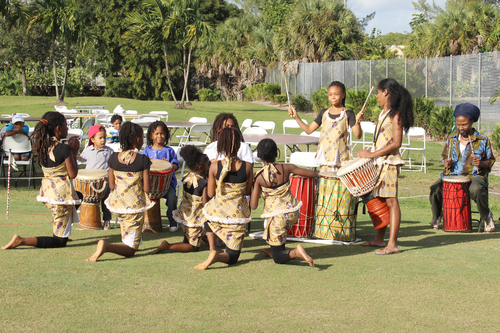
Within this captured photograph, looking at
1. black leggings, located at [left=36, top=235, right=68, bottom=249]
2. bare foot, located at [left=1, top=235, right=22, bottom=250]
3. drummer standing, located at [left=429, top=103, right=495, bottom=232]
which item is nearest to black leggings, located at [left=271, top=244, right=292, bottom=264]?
black leggings, located at [left=36, top=235, right=68, bottom=249]

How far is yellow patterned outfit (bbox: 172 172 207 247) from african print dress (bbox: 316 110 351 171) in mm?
1416

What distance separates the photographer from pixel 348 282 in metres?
4.56

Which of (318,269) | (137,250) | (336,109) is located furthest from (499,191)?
(137,250)

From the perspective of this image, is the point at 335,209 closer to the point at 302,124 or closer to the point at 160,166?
the point at 302,124

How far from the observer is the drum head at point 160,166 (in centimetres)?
598

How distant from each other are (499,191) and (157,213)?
6505 millimetres

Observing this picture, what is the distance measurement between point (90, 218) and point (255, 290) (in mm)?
3003

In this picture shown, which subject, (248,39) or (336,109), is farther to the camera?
(248,39)

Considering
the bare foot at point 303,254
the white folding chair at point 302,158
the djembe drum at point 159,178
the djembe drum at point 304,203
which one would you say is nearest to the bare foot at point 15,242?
the djembe drum at point 159,178

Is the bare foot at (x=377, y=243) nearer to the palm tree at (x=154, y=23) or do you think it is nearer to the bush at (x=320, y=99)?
the bush at (x=320, y=99)

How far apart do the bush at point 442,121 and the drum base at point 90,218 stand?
1323cm

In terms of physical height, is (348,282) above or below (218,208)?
below

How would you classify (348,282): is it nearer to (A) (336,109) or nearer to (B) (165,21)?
(A) (336,109)

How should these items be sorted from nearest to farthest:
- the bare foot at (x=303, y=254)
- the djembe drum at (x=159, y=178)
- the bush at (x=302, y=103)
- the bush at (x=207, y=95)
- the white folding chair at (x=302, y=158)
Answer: the bare foot at (x=303, y=254), the djembe drum at (x=159, y=178), the white folding chair at (x=302, y=158), the bush at (x=302, y=103), the bush at (x=207, y=95)
